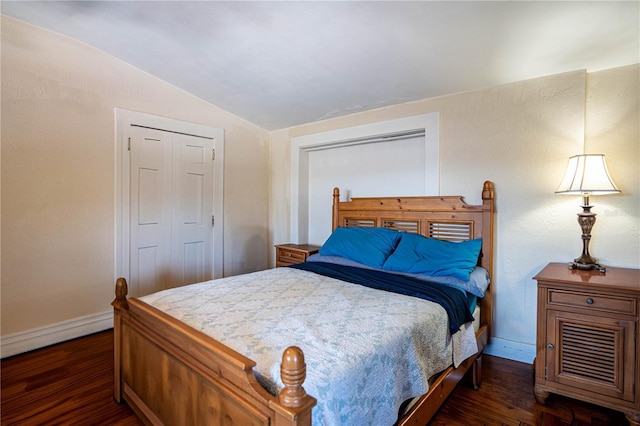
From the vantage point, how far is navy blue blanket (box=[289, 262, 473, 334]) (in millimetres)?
1778

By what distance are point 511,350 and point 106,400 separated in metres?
2.84

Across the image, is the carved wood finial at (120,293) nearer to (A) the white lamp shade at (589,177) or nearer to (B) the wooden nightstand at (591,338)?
(B) the wooden nightstand at (591,338)

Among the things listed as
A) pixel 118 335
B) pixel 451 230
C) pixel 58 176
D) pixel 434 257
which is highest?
pixel 58 176

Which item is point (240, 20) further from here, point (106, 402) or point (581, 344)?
point (581, 344)

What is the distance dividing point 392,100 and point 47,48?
2.97 metres

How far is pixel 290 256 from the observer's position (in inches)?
141

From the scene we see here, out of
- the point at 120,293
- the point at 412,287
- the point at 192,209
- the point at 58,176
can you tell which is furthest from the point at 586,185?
the point at 58,176

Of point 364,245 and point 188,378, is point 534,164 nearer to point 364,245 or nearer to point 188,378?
point 364,245

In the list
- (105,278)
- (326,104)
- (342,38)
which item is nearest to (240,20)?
(342,38)

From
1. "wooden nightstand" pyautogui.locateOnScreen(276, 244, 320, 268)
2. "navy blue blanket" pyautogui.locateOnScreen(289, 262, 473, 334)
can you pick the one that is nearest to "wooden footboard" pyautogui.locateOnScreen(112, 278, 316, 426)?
"navy blue blanket" pyautogui.locateOnScreen(289, 262, 473, 334)

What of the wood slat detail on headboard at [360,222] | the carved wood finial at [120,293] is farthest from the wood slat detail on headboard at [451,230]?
the carved wood finial at [120,293]

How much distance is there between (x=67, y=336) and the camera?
273 cm

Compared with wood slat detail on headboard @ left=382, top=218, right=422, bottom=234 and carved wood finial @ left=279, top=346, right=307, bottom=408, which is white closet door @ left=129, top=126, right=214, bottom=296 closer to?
wood slat detail on headboard @ left=382, top=218, right=422, bottom=234

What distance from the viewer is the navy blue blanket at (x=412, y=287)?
178cm
